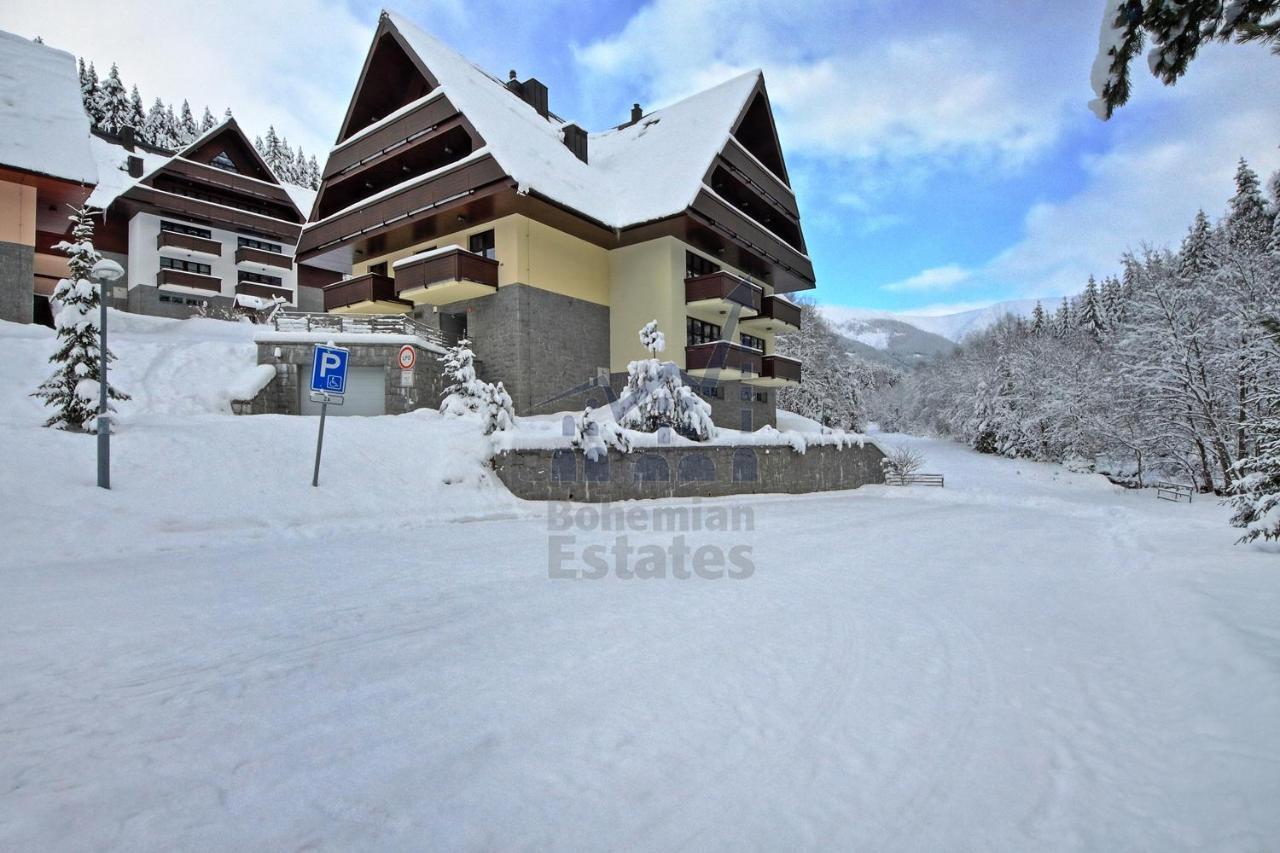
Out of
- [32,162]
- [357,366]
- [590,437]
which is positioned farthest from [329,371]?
[32,162]

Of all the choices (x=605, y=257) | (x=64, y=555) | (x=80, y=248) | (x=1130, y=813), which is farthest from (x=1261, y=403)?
(x=80, y=248)

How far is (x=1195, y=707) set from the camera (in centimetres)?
366

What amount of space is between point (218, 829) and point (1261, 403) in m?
32.4

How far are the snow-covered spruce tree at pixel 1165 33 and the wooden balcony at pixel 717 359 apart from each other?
21.0 meters

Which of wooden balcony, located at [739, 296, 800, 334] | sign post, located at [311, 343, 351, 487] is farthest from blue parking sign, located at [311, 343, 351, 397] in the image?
wooden balcony, located at [739, 296, 800, 334]

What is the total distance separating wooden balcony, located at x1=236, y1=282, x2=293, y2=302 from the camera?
117ft

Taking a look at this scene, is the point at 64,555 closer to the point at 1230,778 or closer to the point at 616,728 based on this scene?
the point at 616,728

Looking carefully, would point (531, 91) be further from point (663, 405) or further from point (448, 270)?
point (663, 405)

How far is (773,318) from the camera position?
96.6ft

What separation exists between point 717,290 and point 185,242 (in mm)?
30825

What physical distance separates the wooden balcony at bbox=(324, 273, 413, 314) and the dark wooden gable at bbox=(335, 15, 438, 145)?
280 inches

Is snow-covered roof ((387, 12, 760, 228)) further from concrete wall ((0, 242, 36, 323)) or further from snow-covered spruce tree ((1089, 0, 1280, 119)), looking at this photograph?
snow-covered spruce tree ((1089, 0, 1280, 119))

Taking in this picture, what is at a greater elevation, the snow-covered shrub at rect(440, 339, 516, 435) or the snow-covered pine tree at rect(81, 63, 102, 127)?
the snow-covered pine tree at rect(81, 63, 102, 127)

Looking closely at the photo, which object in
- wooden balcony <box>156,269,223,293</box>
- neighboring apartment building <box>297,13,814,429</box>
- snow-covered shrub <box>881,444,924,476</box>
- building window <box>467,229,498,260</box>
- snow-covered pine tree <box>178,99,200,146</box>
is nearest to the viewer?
neighboring apartment building <box>297,13,814,429</box>
